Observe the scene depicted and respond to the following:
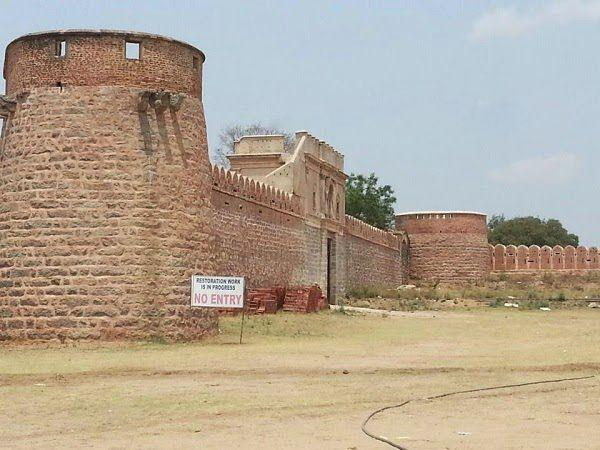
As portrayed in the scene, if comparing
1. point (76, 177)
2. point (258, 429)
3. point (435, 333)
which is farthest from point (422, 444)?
point (435, 333)

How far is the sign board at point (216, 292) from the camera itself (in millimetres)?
15938

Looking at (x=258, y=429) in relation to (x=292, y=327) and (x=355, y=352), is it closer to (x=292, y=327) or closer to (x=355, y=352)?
(x=355, y=352)

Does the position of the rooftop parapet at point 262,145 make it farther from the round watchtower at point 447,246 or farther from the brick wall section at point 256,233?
the round watchtower at point 447,246

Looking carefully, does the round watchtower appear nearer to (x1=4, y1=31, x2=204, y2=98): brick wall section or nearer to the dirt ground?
the dirt ground

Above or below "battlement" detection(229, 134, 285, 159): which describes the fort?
below

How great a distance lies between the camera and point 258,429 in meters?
7.74

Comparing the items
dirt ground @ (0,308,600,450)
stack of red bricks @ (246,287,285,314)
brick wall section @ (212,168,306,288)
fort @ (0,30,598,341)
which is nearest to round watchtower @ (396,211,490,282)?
brick wall section @ (212,168,306,288)

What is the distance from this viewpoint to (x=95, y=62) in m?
15.9

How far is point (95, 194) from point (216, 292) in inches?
104

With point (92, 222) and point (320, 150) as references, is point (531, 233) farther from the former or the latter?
point (92, 222)

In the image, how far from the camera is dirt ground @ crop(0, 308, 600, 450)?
7.37m

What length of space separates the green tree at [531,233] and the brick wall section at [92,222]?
60594 millimetres

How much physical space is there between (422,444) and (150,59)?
35.8 feet

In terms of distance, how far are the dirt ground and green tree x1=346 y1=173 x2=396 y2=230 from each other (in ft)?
123
